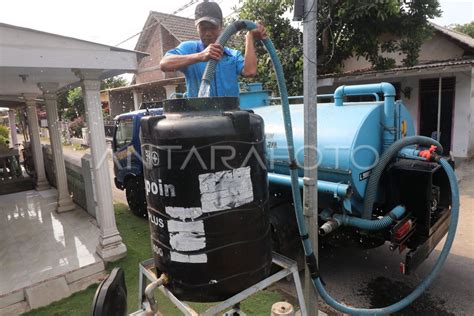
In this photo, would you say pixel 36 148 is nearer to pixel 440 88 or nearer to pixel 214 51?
pixel 214 51

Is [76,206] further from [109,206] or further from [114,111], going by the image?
[114,111]

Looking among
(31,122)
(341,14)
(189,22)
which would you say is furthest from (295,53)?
(189,22)

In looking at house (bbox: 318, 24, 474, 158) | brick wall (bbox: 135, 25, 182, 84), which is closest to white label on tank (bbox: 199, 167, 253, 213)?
house (bbox: 318, 24, 474, 158)

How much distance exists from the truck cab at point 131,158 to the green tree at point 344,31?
421 centimetres

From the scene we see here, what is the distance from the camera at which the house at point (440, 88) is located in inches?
369

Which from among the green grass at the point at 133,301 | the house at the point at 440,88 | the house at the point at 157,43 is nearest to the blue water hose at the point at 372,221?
the green grass at the point at 133,301

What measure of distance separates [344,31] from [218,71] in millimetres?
Answer: 8387

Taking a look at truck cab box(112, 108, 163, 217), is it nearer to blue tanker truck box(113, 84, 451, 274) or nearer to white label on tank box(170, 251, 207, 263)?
blue tanker truck box(113, 84, 451, 274)

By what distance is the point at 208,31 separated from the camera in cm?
208

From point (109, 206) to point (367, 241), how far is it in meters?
3.51

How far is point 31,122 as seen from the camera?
881 cm

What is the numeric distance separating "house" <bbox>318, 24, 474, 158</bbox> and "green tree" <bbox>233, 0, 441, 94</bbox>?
0.70 m

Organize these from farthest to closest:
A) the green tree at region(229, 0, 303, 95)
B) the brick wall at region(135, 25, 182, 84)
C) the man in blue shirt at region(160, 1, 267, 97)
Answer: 1. the brick wall at region(135, 25, 182, 84)
2. the green tree at region(229, 0, 303, 95)
3. the man in blue shirt at region(160, 1, 267, 97)

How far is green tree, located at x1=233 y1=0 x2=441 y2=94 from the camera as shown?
8852mm
